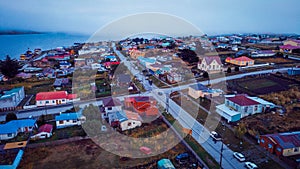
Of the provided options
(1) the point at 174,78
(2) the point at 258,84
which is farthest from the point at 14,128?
(2) the point at 258,84

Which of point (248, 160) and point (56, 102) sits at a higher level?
point (56, 102)

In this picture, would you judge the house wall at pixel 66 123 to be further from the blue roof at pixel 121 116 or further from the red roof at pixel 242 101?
the red roof at pixel 242 101

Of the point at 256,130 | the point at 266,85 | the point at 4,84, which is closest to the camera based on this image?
the point at 256,130

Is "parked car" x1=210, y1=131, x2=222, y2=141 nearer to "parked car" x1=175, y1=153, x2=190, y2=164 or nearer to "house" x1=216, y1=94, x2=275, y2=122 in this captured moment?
"house" x1=216, y1=94, x2=275, y2=122

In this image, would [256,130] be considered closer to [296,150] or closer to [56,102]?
[296,150]

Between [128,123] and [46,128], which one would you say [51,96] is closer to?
[46,128]

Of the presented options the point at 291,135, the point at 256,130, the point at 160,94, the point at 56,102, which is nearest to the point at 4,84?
the point at 56,102
